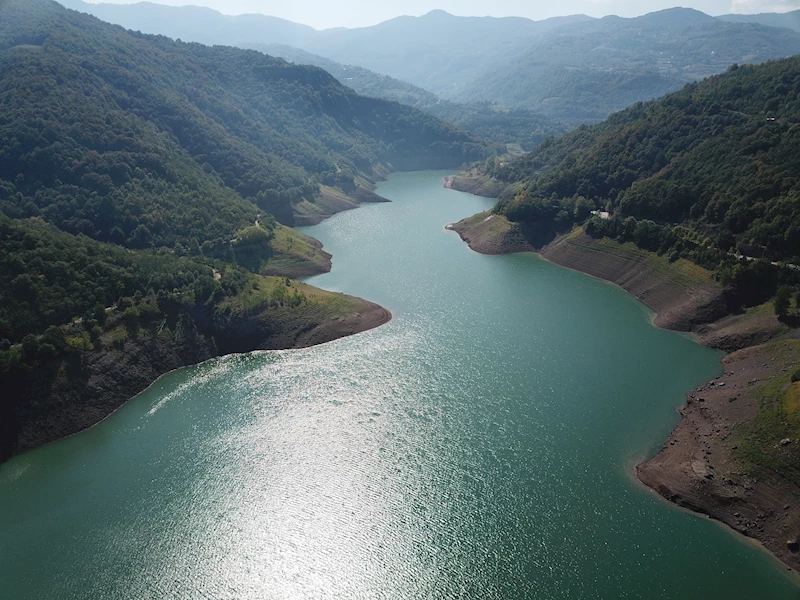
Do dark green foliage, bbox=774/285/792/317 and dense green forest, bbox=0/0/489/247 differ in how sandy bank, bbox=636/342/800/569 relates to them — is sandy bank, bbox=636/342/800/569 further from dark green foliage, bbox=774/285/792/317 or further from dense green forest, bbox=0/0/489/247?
dense green forest, bbox=0/0/489/247

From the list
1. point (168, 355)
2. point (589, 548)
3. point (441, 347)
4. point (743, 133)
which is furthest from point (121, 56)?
point (589, 548)

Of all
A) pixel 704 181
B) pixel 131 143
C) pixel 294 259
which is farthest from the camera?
pixel 131 143

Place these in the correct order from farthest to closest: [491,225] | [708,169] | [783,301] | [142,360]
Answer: [491,225] < [708,169] < [142,360] < [783,301]

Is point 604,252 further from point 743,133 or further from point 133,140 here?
point 133,140

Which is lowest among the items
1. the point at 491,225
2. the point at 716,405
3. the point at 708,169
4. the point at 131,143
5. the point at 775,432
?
the point at 716,405

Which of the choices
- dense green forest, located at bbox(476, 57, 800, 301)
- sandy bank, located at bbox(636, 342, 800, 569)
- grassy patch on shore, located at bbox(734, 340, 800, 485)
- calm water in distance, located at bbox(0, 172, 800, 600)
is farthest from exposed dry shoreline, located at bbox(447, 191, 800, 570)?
dense green forest, located at bbox(476, 57, 800, 301)

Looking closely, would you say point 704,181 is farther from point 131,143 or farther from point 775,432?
point 131,143

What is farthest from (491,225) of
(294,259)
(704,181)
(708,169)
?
(294,259)
